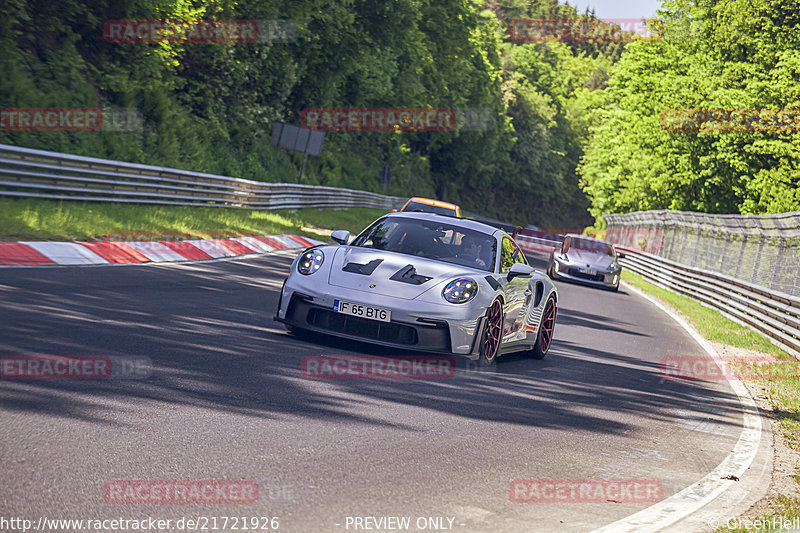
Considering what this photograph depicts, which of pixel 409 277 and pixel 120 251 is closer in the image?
pixel 409 277

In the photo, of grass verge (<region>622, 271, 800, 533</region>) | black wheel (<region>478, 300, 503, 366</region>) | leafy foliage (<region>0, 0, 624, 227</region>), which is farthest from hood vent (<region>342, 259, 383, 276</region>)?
leafy foliage (<region>0, 0, 624, 227</region>)

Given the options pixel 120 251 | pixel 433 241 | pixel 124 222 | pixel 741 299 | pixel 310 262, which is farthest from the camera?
pixel 741 299

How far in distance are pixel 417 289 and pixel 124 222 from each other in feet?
32.4

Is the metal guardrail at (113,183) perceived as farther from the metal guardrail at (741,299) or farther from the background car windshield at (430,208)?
the metal guardrail at (741,299)

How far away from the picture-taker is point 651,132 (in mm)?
48938

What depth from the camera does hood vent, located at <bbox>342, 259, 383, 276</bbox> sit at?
8.20 meters

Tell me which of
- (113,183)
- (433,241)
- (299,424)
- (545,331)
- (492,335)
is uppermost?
(433,241)

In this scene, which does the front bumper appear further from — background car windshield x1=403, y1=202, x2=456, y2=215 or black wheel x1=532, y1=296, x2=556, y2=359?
background car windshield x1=403, y1=202, x2=456, y2=215

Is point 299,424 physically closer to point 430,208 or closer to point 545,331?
point 545,331

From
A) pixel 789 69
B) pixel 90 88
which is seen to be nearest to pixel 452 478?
pixel 90 88

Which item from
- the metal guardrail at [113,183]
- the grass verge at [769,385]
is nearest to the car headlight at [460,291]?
the grass verge at [769,385]

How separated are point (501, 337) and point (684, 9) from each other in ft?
154

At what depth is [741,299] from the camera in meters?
19.8

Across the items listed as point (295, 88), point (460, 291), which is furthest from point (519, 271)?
point (295, 88)
